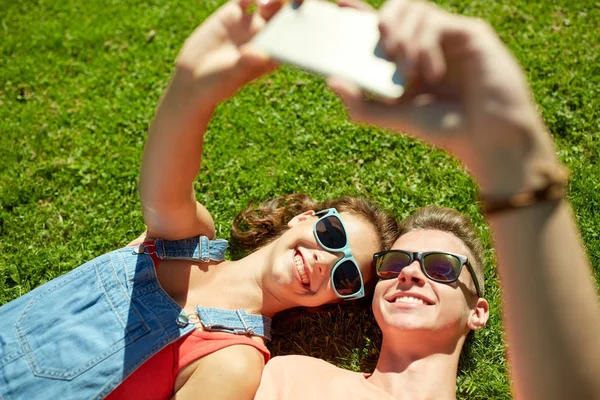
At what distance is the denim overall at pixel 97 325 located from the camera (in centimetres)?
301

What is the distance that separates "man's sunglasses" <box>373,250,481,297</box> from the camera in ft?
10.9

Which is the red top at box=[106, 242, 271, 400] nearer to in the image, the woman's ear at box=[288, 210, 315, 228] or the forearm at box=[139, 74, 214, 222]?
the forearm at box=[139, 74, 214, 222]

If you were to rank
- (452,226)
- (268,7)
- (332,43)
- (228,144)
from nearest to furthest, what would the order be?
(332,43) < (268,7) < (452,226) < (228,144)

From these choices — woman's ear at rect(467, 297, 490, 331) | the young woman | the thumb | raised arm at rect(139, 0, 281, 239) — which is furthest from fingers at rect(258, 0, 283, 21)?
woman's ear at rect(467, 297, 490, 331)

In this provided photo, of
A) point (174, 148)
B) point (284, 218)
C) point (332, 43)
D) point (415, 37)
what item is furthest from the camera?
point (284, 218)

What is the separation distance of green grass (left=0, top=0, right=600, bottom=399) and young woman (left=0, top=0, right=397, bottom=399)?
2.62 feet

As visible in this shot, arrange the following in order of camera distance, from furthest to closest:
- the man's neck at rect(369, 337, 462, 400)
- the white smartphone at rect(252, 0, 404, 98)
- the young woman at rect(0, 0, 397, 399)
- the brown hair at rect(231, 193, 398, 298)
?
the brown hair at rect(231, 193, 398, 298) → the man's neck at rect(369, 337, 462, 400) → the young woman at rect(0, 0, 397, 399) → the white smartphone at rect(252, 0, 404, 98)

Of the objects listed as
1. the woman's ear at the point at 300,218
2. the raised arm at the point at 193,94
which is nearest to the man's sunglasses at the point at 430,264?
the woman's ear at the point at 300,218

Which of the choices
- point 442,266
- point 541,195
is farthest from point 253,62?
point 442,266

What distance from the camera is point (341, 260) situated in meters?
3.43

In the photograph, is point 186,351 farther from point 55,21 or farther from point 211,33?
point 55,21

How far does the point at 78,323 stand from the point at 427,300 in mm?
2124

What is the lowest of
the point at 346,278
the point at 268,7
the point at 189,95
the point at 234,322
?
the point at 234,322

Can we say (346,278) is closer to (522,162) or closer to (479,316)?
(479,316)
